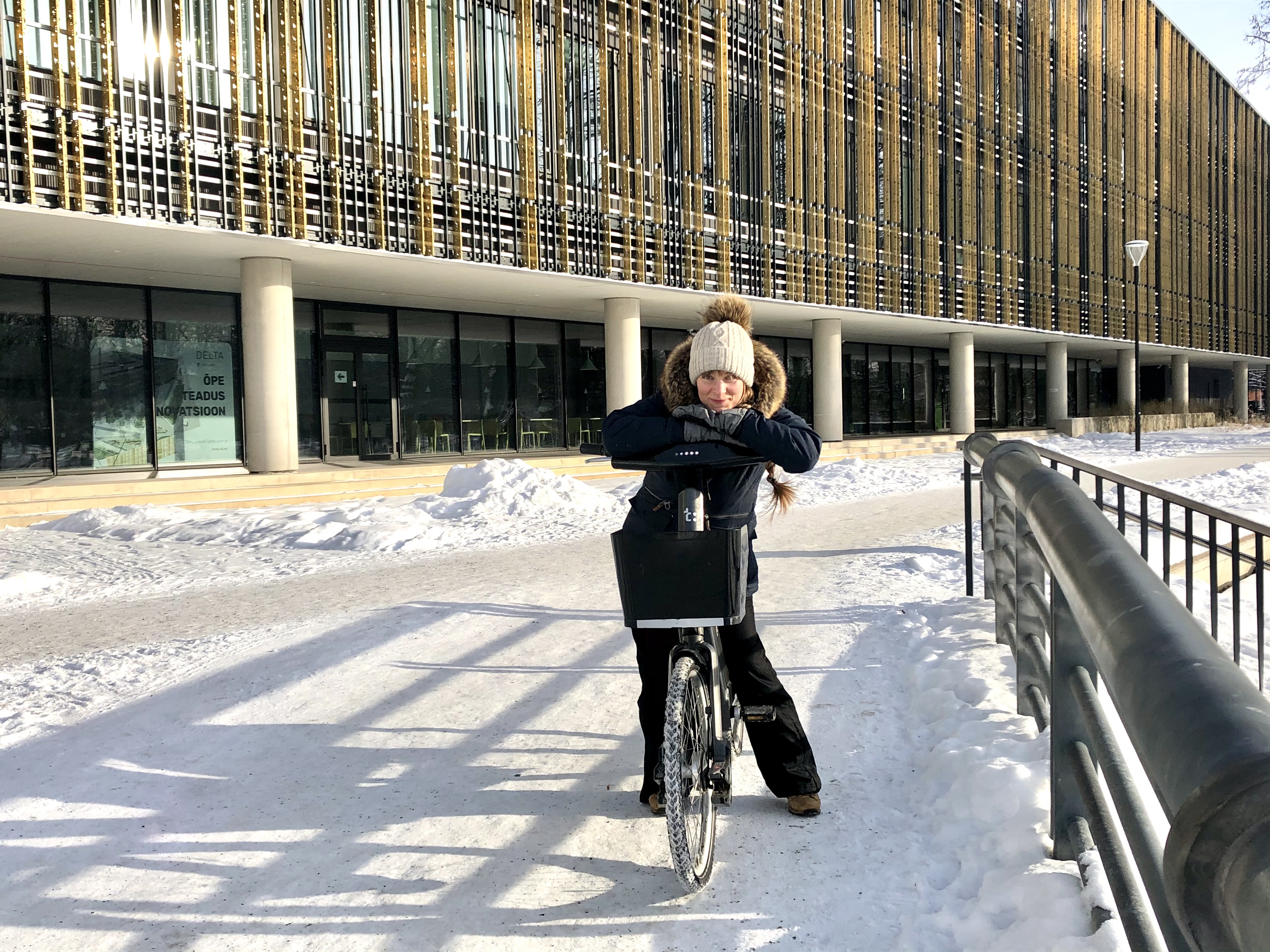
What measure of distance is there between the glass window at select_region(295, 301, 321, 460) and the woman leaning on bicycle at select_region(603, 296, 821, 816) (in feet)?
63.4

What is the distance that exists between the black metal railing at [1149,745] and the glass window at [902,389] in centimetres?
3382

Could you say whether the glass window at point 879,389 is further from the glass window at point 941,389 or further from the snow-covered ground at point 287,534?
the snow-covered ground at point 287,534

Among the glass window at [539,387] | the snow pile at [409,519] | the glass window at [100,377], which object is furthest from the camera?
the glass window at [539,387]

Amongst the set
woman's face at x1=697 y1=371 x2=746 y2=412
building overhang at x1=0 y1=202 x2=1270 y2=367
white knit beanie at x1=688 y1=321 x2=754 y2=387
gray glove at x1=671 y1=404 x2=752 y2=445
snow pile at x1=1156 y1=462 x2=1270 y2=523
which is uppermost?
building overhang at x1=0 y1=202 x2=1270 y2=367

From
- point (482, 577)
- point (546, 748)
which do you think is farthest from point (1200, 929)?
point (482, 577)

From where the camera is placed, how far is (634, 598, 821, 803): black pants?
135 inches

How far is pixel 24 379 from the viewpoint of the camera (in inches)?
698

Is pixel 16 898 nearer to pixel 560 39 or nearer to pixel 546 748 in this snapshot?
pixel 546 748

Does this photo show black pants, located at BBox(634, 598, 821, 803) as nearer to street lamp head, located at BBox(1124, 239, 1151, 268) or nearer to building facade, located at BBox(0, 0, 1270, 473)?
building facade, located at BBox(0, 0, 1270, 473)

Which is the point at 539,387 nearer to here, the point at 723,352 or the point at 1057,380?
the point at 723,352

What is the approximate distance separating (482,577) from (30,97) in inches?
433

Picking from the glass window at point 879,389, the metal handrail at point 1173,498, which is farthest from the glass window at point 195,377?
the glass window at point 879,389

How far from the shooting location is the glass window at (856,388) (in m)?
34.1

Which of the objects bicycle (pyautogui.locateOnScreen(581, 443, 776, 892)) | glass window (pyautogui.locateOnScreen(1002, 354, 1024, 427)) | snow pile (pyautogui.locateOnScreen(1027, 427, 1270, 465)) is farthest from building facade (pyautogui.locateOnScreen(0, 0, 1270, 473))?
Answer: bicycle (pyautogui.locateOnScreen(581, 443, 776, 892))
